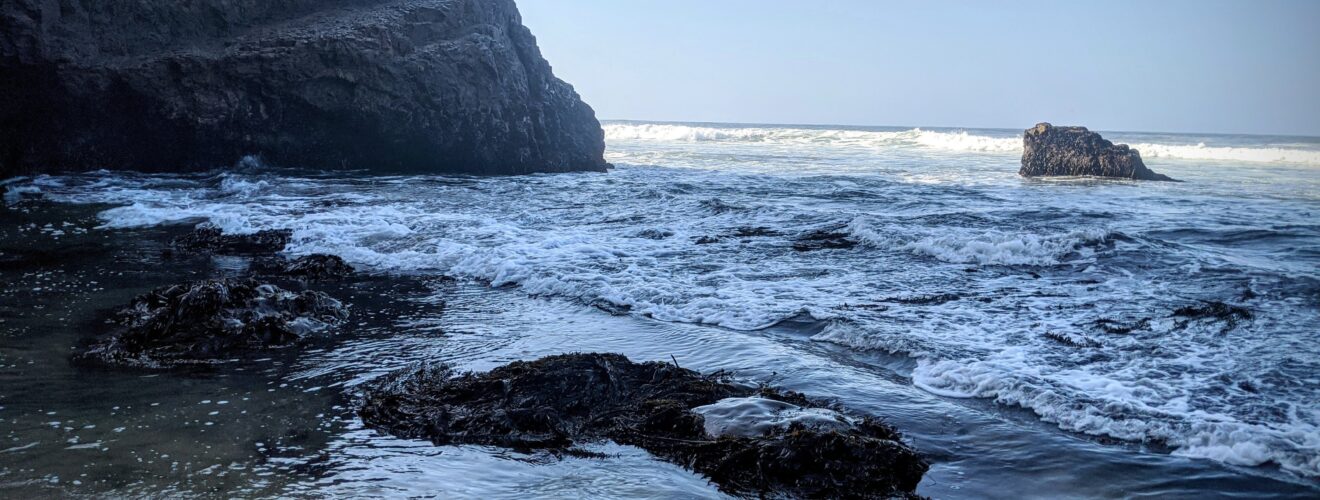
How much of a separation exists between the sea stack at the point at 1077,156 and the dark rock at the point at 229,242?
17.3m

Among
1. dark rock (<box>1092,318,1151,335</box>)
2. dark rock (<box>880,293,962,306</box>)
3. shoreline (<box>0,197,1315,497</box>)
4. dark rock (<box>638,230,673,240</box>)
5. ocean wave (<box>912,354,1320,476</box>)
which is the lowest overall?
shoreline (<box>0,197,1315,497</box>)

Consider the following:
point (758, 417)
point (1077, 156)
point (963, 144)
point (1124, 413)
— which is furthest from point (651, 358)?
point (963, 144)

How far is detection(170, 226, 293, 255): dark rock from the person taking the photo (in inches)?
347

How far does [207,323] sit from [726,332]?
3190 mm

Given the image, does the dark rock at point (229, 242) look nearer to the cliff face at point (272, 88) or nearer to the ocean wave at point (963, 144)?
the cliff face at point (272, 88)

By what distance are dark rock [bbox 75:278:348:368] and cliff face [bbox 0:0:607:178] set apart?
11.7m

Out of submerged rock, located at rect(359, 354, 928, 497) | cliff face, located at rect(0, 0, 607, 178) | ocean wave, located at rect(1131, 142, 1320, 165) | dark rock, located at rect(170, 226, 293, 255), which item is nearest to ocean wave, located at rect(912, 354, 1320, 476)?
submerged rock, located at rect(359, 354, 928, 497)

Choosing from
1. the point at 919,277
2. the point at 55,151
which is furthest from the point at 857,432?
the point at 55,151

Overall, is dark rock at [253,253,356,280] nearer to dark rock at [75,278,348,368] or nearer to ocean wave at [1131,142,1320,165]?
dark rock at [75,278,348,368]

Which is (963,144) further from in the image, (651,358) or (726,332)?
(651,358)

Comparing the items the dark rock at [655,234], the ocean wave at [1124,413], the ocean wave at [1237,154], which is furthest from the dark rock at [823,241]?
the ocean wave at [1237,154]

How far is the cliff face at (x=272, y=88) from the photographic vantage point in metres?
14.9

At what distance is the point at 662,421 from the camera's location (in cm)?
381

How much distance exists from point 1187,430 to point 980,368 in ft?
3.52
